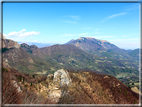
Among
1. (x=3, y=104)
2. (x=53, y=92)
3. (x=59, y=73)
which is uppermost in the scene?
(x=3, y=104)

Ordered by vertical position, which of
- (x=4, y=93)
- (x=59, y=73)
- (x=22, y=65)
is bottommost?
(x=22, y=65)

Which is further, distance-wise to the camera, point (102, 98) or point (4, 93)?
point (102, 98)

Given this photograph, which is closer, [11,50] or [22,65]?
[22,65]

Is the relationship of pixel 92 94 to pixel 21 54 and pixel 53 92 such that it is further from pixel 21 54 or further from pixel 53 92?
pixel 21 54

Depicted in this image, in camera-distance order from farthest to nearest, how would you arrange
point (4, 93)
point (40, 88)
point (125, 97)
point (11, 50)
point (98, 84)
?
point (11, 50), point (98, 84), point (125, 97), point (40, 88), point (4, 93)

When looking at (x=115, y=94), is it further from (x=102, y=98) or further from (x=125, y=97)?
(x=102, y=98)

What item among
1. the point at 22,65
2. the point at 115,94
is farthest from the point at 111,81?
the point at 22,65

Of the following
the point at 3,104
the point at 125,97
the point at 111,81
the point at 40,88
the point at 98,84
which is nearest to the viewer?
the point at 3,104

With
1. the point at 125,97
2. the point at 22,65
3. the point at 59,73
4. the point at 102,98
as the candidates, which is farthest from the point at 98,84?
the point at 22,65

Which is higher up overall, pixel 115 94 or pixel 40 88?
pixel 40 88
